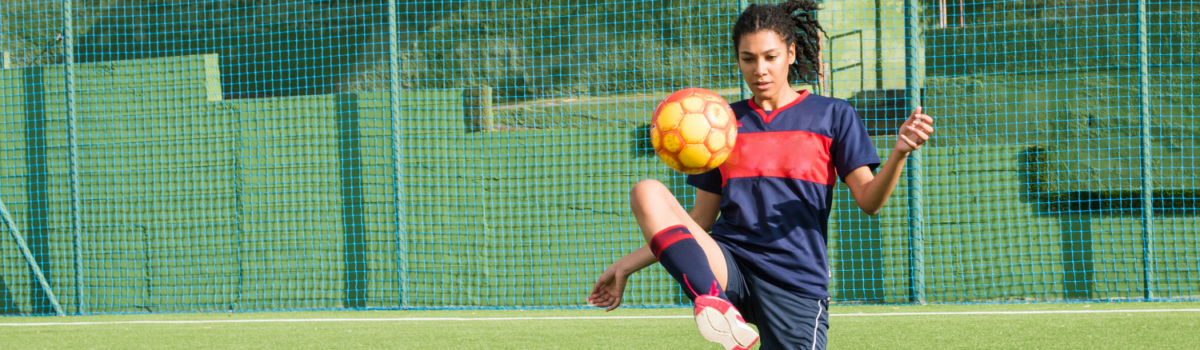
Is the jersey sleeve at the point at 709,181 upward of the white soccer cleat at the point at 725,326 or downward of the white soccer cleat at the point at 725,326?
upward

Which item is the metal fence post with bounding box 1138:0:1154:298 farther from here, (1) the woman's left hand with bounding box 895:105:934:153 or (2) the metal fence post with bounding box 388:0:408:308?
(2) the metal fence post with bounding box 388:0:408:308

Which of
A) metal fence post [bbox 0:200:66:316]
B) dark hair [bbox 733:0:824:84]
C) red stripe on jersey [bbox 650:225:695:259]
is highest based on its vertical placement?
dark hair [bbox 733:0:824:84]

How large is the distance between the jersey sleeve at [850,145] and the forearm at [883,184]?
0.27ft

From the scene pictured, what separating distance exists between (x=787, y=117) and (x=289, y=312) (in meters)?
4.67

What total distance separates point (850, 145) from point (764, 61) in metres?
0.33

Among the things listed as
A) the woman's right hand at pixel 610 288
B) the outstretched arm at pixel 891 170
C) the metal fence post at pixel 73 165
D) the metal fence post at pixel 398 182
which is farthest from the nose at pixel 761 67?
the metal fence post at pixel 73 165

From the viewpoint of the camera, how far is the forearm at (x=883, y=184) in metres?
2.14

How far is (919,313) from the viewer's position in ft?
17.0

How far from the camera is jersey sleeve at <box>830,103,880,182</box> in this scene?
2340mm

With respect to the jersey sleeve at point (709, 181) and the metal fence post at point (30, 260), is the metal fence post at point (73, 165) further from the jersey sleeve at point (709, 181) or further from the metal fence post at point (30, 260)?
the jersey sleeve at point (709, 181)

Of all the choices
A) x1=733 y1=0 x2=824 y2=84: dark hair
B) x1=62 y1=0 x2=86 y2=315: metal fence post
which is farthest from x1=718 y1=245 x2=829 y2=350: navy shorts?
x1=62 y1=0 x2=86 y2=315: metal fence post

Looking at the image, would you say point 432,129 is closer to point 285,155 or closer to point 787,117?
point 285,155

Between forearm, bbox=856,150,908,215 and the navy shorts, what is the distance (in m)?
0.31

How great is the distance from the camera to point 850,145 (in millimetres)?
2355
